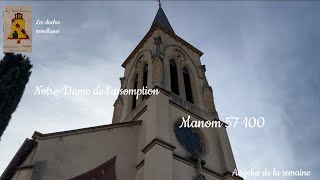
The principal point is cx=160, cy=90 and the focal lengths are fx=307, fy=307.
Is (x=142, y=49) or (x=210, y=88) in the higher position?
(x=142, y=49)

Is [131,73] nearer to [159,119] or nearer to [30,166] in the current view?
[159,119]

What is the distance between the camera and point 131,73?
22.1 m

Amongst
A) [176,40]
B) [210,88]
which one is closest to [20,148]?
[210,88]

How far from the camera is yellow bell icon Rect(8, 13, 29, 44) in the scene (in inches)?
465

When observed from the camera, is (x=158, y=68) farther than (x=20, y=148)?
Yes

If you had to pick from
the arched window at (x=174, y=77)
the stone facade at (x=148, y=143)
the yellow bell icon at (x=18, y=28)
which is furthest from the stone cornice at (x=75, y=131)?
the arched window at (x=174, y=77)

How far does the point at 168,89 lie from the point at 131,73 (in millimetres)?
5680

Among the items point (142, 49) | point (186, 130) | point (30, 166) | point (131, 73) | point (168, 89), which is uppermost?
point (142, 49)

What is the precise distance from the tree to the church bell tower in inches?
217

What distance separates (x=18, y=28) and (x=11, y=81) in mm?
3897

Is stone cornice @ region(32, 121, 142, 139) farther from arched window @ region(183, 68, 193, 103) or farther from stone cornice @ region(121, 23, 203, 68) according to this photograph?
stone cornice @ region(121, 23, 203, 68)

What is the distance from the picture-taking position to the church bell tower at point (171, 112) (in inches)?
508

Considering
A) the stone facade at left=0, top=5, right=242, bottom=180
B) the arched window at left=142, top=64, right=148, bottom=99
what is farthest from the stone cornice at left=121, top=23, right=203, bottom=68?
the arched window at left=142, top=64, right=148, bottom=99

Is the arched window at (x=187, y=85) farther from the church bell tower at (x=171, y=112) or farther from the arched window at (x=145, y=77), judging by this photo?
the arched window at (x=145, y=77)
